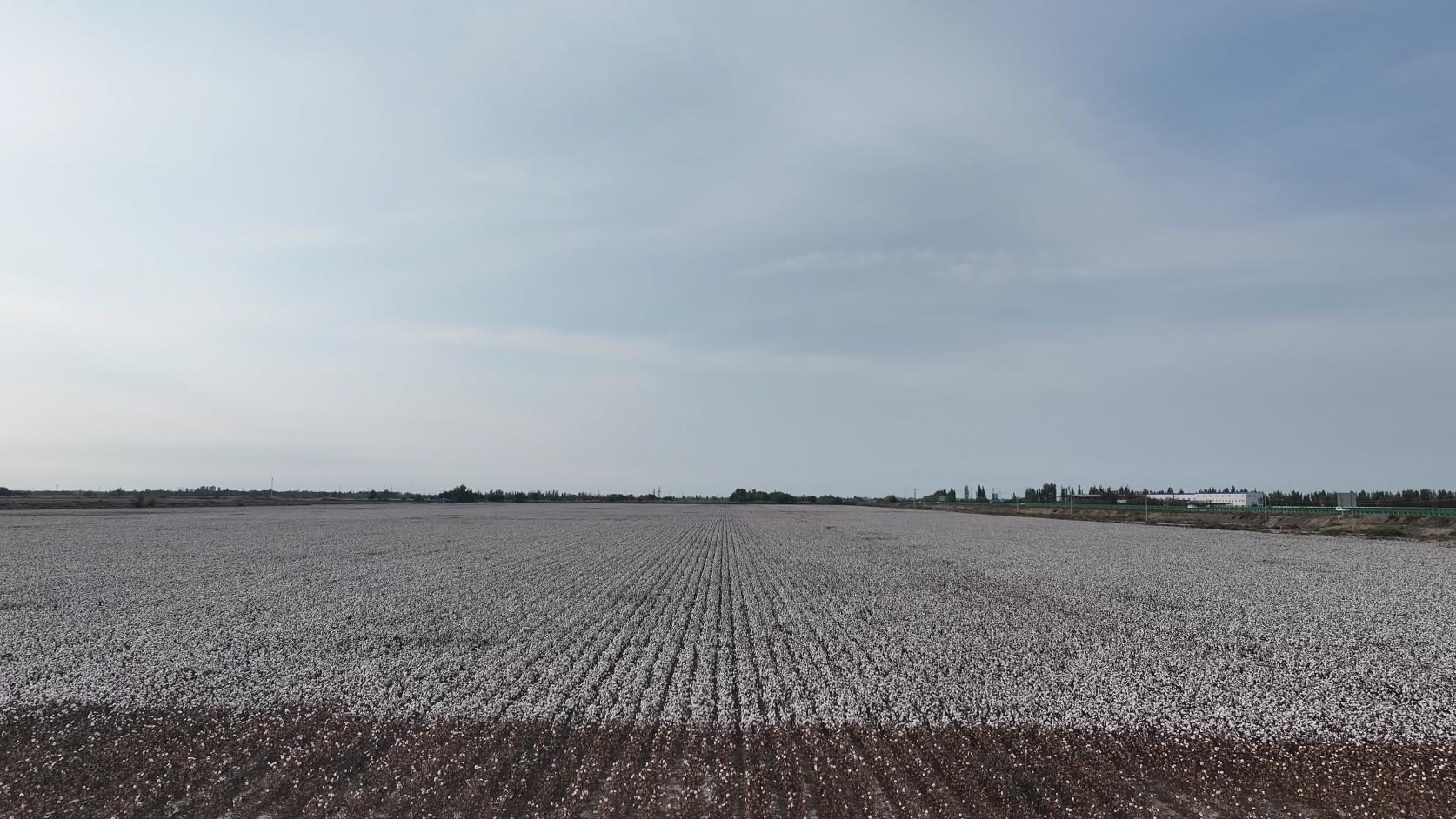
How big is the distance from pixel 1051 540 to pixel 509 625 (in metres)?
28.3

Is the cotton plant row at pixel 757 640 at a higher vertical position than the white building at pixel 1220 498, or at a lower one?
lower

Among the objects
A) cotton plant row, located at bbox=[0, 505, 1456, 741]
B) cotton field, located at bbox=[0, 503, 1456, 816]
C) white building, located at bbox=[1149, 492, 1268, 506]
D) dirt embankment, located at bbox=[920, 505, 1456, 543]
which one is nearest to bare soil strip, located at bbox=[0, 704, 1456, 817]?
cotton field, located at bbox=[0, 503, 1456, 816]

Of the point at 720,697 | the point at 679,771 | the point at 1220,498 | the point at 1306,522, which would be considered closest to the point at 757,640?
the point at 720,697

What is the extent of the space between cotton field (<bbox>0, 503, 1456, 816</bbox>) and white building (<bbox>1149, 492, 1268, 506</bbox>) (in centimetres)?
7562

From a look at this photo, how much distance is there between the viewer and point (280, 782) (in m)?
6.24

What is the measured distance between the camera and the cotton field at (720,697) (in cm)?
611

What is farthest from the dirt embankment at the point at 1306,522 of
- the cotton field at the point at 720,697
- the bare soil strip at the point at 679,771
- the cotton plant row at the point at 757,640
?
the bare soil strip at the point at 679,771

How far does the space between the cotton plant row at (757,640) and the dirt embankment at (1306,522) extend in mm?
19926

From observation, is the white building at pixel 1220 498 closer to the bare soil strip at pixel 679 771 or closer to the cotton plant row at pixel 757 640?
the cotton plant row at pixel 757 640

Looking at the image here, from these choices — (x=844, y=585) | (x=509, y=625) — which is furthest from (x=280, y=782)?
(x=844, y=585)

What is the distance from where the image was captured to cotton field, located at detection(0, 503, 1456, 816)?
611cm

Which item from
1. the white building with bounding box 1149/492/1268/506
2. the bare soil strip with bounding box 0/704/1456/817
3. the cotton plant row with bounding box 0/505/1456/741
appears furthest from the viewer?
the white building with bounding box 1149/492/1268/506

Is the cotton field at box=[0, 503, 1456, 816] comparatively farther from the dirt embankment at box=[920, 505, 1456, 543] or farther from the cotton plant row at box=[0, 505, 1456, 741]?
the dirt embankment at box=[920, 505, 1456, 543]

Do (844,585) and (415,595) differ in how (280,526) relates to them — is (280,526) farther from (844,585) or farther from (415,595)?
(844,585)
